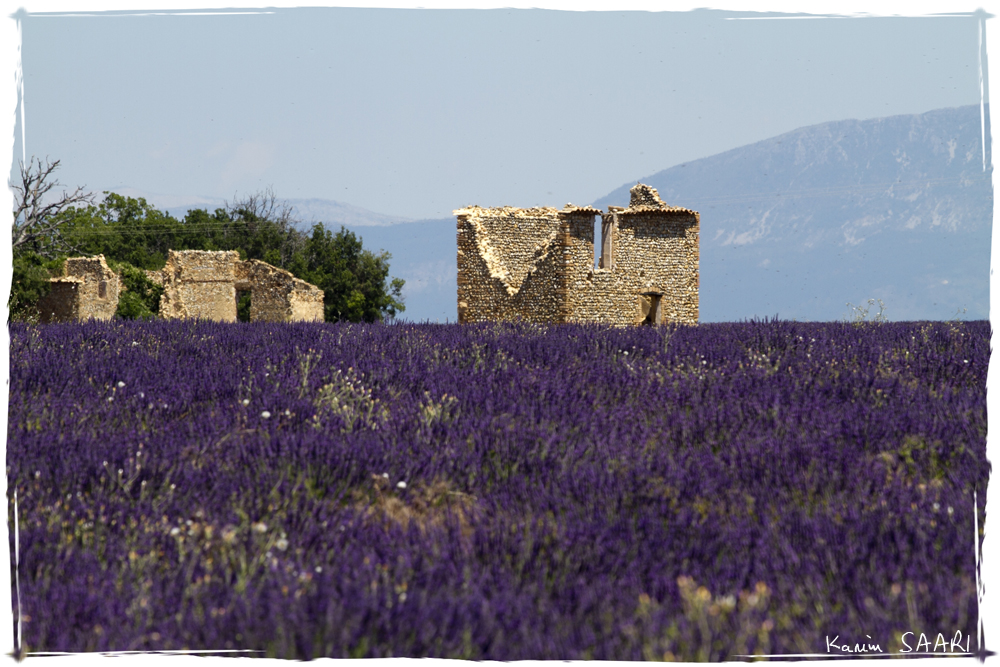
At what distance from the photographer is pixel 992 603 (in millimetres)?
2217

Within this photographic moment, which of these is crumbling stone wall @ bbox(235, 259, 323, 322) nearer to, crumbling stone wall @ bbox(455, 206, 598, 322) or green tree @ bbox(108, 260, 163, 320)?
green tree @ bbox(108, 260, 163, 320)

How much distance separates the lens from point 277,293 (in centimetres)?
3081

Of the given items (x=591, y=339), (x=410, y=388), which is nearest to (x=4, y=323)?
(x=410, y=388)

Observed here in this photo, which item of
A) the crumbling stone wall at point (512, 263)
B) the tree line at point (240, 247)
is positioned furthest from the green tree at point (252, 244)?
the crumbling stone wall at point (512, 263)

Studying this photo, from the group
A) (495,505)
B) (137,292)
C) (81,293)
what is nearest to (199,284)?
(137,292)

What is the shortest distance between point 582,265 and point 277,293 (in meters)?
14.2

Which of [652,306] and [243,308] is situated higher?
[243,308]

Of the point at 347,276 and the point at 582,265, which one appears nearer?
the point at 582,265

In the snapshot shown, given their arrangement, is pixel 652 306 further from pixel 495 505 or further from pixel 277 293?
pixel 495 505

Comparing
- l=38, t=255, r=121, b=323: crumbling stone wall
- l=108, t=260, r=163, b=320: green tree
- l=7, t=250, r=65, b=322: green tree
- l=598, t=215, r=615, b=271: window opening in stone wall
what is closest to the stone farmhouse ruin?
l=38, t=255, r=121, b=323: crumbling stone wall

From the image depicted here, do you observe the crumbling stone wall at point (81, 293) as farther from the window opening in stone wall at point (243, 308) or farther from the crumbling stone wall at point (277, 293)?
the window opening in stone wall at point (243, 308)

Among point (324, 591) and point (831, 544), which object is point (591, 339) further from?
point (324, 591)

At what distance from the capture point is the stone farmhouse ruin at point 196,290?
28109 millimetres

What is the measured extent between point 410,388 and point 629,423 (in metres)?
1.41
